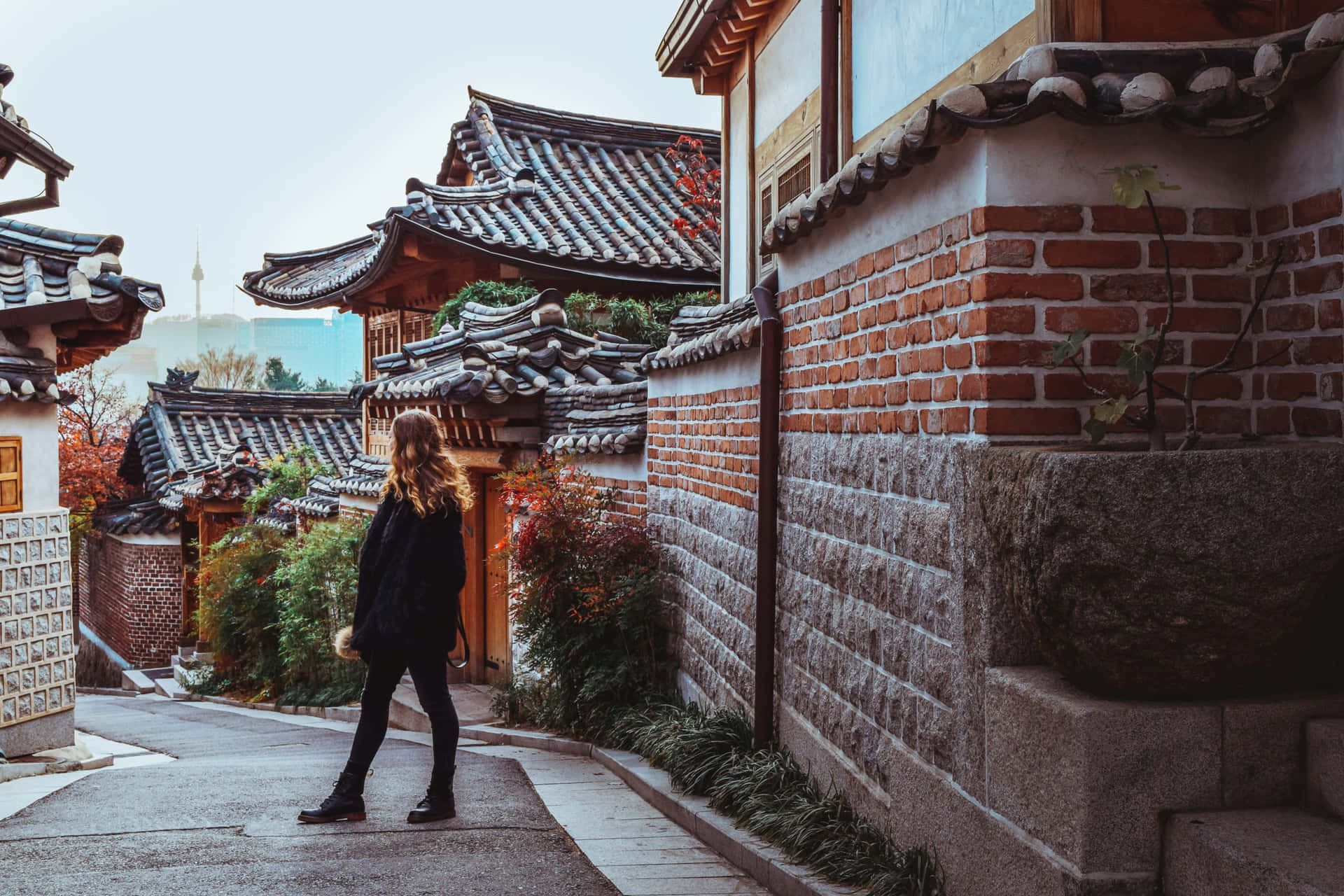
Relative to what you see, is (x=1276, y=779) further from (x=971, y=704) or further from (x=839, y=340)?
(x=839, y=340)

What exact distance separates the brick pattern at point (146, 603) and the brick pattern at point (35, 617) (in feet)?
43.3

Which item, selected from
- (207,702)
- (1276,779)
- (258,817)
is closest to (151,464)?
(207,702)

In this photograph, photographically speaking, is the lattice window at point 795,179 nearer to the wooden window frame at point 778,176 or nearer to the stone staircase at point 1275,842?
the wooden window frame at point 778,176

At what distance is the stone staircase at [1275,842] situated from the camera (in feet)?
8.39

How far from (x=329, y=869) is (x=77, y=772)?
253 inches

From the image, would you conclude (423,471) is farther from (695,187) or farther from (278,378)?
(278,378)

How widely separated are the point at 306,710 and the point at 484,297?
18.3ft

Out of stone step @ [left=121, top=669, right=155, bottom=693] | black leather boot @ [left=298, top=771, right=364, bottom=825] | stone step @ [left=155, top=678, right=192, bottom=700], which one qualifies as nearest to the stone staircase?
black leather boot @ [left=298, top=771, right=364, bottom=825]

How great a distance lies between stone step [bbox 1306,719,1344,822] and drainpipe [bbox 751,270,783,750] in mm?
2980

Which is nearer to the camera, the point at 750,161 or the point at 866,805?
the point at 866,805

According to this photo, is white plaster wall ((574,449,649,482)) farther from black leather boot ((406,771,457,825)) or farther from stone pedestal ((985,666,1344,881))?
stone pedestal ((985,666,1344,881))

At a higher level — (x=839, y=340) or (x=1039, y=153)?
(x=1039, y=153)

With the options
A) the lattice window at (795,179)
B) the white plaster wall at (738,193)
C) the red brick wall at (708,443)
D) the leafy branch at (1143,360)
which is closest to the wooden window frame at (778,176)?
the lattice window at (795,179)

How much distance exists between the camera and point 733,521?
663cm
